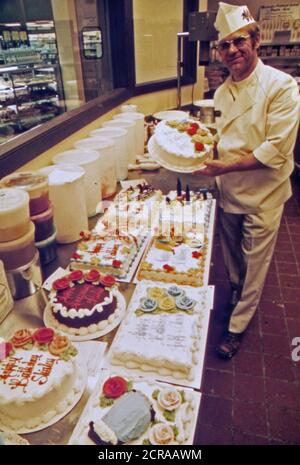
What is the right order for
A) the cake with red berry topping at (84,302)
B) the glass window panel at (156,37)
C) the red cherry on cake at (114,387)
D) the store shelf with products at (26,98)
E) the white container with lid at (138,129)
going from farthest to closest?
the glass window panel at (156,37) < the white container with lid at (138,129) < the store shelf with products at (26,98) < the cake with red berry topping at (84,302) < the red cherry on cake at (114,387)

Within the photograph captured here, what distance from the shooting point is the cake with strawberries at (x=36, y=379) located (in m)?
1.06

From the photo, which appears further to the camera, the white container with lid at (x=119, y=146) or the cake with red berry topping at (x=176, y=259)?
the white container with lid at (x=119, y=146)

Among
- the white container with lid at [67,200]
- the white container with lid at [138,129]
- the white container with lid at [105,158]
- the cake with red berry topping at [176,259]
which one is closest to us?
the cake with red berry topping at [176,259]

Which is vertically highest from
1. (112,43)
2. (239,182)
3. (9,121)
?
(112,43)

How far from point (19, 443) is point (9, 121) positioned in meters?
2.14

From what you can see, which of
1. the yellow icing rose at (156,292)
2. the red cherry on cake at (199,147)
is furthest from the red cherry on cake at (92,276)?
the red cherry on cake at (199,147)

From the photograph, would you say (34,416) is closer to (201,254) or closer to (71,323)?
(71,323)

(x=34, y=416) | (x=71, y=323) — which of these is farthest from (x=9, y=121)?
(x=34, y=416)

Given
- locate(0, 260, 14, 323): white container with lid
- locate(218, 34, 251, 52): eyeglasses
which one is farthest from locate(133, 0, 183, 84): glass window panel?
locate(0, 260, 14, 323): white container with lid

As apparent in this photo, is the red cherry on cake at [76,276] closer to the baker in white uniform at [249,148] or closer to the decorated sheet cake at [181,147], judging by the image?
the decorated sheet cake at [181,147]

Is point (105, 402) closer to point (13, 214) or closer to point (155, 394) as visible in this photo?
point (155, 394)

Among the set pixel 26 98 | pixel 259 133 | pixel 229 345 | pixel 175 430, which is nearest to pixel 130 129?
pixel 26 98

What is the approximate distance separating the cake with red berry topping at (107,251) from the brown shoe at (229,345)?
1.01 m

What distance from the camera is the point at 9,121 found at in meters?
2.54
